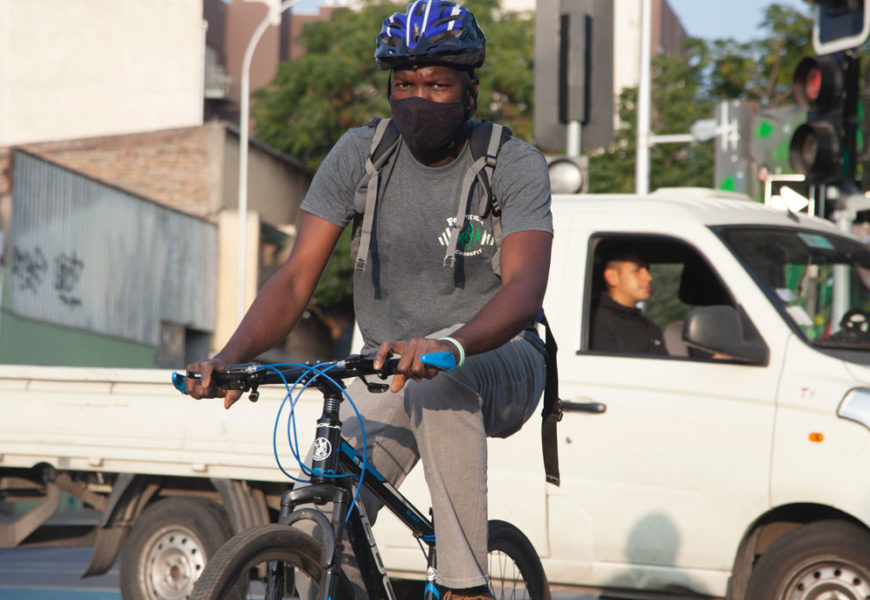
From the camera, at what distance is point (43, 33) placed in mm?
40344

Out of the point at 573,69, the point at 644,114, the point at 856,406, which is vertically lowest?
the point at 856,406

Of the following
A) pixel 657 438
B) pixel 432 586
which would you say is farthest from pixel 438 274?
pixel 657 438

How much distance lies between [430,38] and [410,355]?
0.93 meters

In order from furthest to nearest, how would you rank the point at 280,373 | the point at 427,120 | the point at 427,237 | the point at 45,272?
the point at 45,272
the point at 427,237
the point at 427,120
the point at 280,373

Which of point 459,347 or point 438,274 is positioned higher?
point 438,274

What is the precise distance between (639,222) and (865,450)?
4.81 feet

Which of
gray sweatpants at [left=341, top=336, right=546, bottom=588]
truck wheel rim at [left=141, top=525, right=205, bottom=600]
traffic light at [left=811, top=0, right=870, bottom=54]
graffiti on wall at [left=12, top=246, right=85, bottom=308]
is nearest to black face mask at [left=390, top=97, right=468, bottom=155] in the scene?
gray sweatpants at [left=341, top=336, right=546, bottom=588]

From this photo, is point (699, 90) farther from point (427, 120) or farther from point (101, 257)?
point (427, 120)

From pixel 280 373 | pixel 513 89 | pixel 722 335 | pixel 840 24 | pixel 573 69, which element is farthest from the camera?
pixel 513 89

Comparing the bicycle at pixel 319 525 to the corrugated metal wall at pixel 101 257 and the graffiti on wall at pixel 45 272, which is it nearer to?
the corrugated metal wall at pixel 101 257

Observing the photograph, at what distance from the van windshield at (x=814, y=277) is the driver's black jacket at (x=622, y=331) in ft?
1.84

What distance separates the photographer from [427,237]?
12.5 ft

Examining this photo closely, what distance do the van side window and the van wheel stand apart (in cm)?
94

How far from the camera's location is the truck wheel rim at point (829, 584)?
18.8ft
